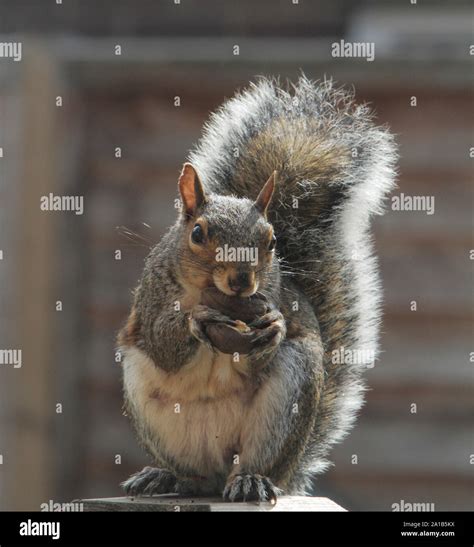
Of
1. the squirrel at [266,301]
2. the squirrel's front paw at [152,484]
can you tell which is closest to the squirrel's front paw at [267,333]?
the squirrel at [266,301]

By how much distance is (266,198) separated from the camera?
1.68 meters

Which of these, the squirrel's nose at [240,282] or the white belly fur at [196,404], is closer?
the squirrel's nose at [240,282]

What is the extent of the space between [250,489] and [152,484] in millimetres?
231

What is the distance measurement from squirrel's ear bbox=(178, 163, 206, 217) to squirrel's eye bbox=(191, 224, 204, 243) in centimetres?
5

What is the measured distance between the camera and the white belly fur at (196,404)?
1.76 m

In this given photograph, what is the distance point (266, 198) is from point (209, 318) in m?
0.20

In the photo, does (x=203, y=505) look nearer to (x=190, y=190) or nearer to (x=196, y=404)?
(x=196, y=404)

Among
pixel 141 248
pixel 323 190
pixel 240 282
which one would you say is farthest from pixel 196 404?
pixel 141 248

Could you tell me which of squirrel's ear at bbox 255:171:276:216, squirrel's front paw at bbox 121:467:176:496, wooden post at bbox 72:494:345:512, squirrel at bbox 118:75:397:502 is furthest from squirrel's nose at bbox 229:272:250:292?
squirrel's front paw at bbox 121:467:176:496

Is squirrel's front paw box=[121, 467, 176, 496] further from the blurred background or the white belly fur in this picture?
the blurred background

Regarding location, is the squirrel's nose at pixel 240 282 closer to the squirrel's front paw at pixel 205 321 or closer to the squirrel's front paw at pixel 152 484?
the squirrel's front paw at pixel 205 321

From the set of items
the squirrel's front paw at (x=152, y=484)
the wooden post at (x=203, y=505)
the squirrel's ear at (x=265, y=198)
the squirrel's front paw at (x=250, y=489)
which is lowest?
the wooden post at (x=203, y=505)
